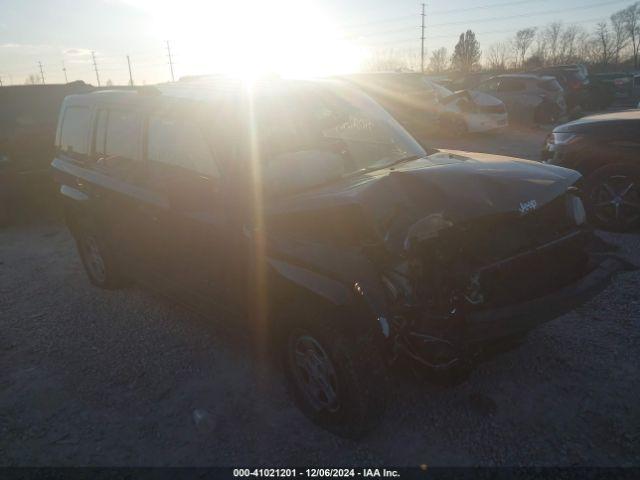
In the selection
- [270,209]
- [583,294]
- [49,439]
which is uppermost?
[270,209]

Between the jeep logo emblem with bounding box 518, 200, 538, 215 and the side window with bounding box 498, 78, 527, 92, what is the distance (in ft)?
46.2

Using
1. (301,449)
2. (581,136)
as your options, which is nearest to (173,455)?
(301,449)

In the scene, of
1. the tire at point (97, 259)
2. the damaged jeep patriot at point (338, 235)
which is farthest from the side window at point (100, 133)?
the tire at point (97, 259)

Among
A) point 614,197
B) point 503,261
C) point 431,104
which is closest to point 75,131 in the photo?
point 503,261

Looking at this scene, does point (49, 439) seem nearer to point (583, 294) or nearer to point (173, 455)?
point (173, 455)

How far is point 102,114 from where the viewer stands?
4094mm

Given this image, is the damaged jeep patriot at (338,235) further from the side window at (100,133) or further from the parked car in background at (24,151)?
the parked car in background at (24,151)

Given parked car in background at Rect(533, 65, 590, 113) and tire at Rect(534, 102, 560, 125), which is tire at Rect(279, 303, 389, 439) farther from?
parked car in background at Rect(533, 65, 590, 113)

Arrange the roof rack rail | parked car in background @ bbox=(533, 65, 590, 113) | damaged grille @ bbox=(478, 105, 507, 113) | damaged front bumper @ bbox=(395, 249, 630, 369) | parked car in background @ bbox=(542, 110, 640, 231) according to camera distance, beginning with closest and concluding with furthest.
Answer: damaged front bumper @ bbox=(395, 249, 630, 369) → the roof rack rail → parked car in background @ bbox=(542, 110, 640, 231) → damaged grille @ bbox=(478, 105, 507, 113) → parked car in background @ bbox=(533, 65, 590, 113)

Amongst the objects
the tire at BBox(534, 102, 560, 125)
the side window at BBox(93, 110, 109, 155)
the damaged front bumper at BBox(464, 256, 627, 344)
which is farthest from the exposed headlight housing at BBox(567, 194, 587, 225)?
the tire at BBox(534, 102, 560, 125)

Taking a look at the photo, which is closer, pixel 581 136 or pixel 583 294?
pixel 583 294

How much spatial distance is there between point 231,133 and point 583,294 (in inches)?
91.5

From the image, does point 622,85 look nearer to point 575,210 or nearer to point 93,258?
point 575,210

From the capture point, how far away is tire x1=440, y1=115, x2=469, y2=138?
12672mm
